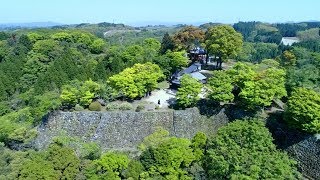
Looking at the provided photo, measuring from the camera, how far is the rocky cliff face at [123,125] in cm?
2619

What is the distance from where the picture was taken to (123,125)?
2656 centimetres

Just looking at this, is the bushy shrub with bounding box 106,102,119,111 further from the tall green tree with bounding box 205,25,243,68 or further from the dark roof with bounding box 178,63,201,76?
the tall green tree with bounding box 205,25,243,68

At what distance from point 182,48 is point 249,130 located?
1931 cm

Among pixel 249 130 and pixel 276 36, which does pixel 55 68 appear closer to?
pixel 249 130

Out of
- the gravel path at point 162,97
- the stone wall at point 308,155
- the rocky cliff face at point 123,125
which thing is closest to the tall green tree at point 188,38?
the gravel path at point 162,97

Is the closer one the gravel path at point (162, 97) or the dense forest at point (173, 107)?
the dense forest at point (173, 107)

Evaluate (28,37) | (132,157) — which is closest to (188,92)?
(132,157)

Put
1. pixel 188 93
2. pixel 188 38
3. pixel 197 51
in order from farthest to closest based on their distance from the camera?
pixel 197 51, pixel 188 38, pixel 188 93

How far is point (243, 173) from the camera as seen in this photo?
62.2ft

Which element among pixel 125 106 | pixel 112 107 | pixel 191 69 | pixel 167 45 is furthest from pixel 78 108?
pixel 167 45

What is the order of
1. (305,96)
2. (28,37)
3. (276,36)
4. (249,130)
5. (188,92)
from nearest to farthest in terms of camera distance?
(249,130) < (305,96) < (188,92) < (28,37) < (276,36)

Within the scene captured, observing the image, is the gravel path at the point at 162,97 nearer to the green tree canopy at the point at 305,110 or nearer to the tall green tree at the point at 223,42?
the tall green tree at the point at 223,42

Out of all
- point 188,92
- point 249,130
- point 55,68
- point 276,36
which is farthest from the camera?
point 276,36

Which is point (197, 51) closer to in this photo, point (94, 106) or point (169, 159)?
point (94, 106)
